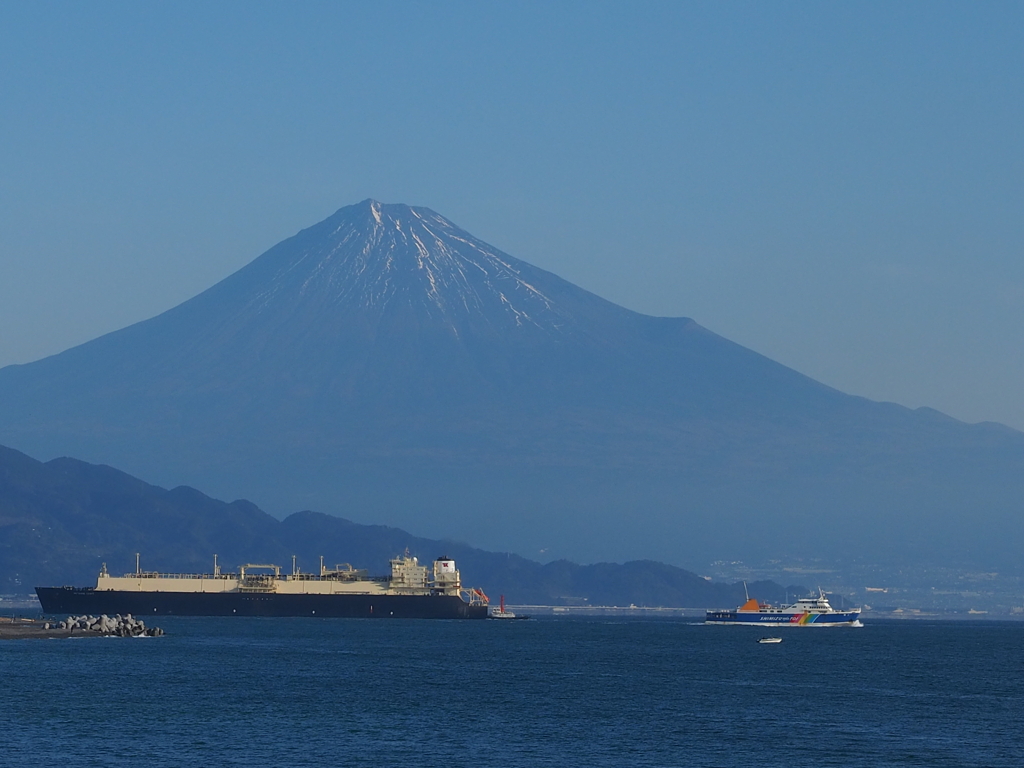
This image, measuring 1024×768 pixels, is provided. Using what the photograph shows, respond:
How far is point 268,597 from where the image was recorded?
162625mm

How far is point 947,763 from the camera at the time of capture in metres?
55.4

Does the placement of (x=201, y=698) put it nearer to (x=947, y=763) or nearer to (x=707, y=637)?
(x=947, y=763)

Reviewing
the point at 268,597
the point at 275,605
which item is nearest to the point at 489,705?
the point at 268,597

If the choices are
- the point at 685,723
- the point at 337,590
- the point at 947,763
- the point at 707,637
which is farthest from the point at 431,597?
the point at 947,763

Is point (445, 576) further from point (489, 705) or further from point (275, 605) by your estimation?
point (489, 705)

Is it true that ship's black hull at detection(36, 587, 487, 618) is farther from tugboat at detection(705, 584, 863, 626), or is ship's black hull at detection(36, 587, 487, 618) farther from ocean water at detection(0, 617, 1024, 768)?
ocean water at detection(0, 617, 1024, 768)

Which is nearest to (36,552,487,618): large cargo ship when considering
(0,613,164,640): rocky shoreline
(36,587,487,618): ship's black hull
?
(36,587,487,618): ship's black hull

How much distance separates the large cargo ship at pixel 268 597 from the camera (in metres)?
161

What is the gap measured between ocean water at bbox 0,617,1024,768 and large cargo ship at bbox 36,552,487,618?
4621 centimetres

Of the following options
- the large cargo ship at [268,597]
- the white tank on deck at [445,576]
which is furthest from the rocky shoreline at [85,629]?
the white tank on deck at [445,576]

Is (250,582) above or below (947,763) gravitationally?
above

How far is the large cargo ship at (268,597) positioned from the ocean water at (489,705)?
46210 mm

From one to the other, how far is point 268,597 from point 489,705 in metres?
94.2

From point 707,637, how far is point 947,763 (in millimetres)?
85748
